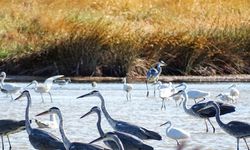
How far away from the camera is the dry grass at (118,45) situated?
2383cm

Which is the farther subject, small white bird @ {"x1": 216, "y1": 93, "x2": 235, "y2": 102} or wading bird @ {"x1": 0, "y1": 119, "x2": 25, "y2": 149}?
small white bird @ {"x1": 216, "y1": 93, "x2": 235, "y2": 102}

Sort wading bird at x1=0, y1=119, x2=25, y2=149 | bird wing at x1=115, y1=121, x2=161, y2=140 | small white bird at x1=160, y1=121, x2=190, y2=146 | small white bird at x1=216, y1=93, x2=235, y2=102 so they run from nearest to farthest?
bird wing at x1=115, y1=121, x2=161, y2=140 → wading bird at x1=0, y1=119, x2=25, y2=149 → small white bird at x1=160, y1=121, x2=190, y2=146 → small white bird at x1=216, y1=93, x2=235, y2=102

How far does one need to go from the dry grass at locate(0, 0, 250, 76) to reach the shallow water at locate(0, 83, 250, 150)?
4.89 ft

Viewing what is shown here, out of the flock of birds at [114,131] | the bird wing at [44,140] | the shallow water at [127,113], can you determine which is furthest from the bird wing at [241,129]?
the bird wing at [44,140]

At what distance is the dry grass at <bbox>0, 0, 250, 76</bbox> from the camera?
23.8 m

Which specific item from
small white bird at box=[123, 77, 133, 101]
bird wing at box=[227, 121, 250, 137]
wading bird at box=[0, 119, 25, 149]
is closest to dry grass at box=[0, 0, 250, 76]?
small white bird at box=[123, 77, 133, 101]

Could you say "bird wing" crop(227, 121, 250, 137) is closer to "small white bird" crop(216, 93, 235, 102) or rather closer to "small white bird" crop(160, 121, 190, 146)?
"small white bird" crop(160, 121, 190, 146)

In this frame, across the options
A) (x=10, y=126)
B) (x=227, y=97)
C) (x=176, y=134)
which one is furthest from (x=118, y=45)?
(x=10, y=126)

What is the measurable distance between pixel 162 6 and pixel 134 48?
8.45 metres

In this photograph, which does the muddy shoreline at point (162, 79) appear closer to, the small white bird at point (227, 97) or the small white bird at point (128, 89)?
the small white bird at point (128, 89)

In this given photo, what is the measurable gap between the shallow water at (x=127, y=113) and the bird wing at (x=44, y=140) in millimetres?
1451


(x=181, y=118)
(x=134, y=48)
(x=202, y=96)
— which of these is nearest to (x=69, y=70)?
(x=134, y=48)

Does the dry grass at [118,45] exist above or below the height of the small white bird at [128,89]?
above

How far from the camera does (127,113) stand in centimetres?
1681
